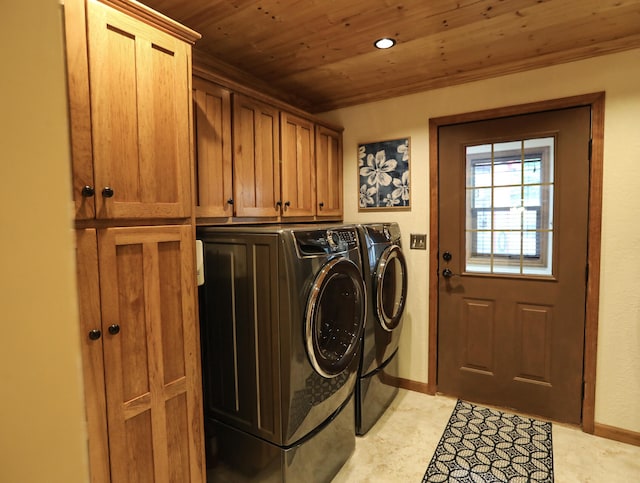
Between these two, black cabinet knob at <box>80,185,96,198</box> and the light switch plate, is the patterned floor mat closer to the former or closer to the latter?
the light switch plate

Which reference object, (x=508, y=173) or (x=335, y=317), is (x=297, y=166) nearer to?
(x=335, y=317)

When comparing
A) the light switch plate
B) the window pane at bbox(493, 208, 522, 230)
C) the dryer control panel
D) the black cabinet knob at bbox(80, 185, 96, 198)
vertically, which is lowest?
the light switch plate

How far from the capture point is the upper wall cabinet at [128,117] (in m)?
1.06

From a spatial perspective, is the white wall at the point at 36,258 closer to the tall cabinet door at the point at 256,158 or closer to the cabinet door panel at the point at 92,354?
the cabinet door panel at the point at 92,354

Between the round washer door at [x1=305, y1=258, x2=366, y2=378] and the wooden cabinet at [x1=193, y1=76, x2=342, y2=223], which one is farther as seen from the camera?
the wooden cabinet at [x1=193, y1=76, x2=342, y2=223]

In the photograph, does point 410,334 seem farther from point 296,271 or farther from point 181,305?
point 181,305

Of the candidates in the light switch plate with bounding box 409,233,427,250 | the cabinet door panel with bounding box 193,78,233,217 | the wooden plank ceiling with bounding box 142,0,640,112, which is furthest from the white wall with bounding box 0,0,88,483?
the light switch plate with bounding box 409,233,427,250

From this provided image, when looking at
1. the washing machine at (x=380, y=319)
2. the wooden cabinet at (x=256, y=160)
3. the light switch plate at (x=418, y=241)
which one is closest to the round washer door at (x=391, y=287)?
the washing machine at (x=380, y=319)

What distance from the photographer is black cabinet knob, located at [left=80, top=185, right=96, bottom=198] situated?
1.06 metres

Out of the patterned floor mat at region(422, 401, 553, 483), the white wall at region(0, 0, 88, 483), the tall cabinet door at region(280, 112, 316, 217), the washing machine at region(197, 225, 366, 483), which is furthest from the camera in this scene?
the tall cabinet door at region(280, 112, 316, 217)

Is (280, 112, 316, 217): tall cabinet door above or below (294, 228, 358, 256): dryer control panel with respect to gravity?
above

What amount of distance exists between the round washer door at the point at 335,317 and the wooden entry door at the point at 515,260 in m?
1.03

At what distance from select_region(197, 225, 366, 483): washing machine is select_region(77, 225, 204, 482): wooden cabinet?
9.2 inches

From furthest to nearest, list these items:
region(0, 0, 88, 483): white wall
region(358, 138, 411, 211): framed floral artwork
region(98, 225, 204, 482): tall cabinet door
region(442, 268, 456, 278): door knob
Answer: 1. region(358, 138, 411, 211): framed floral artwork
2. region(442, 268, 456, 278): door knob
3. region(98, 225, 204, 482): tall cabinet door
4. region(0, 0, 88, 483): white wall
